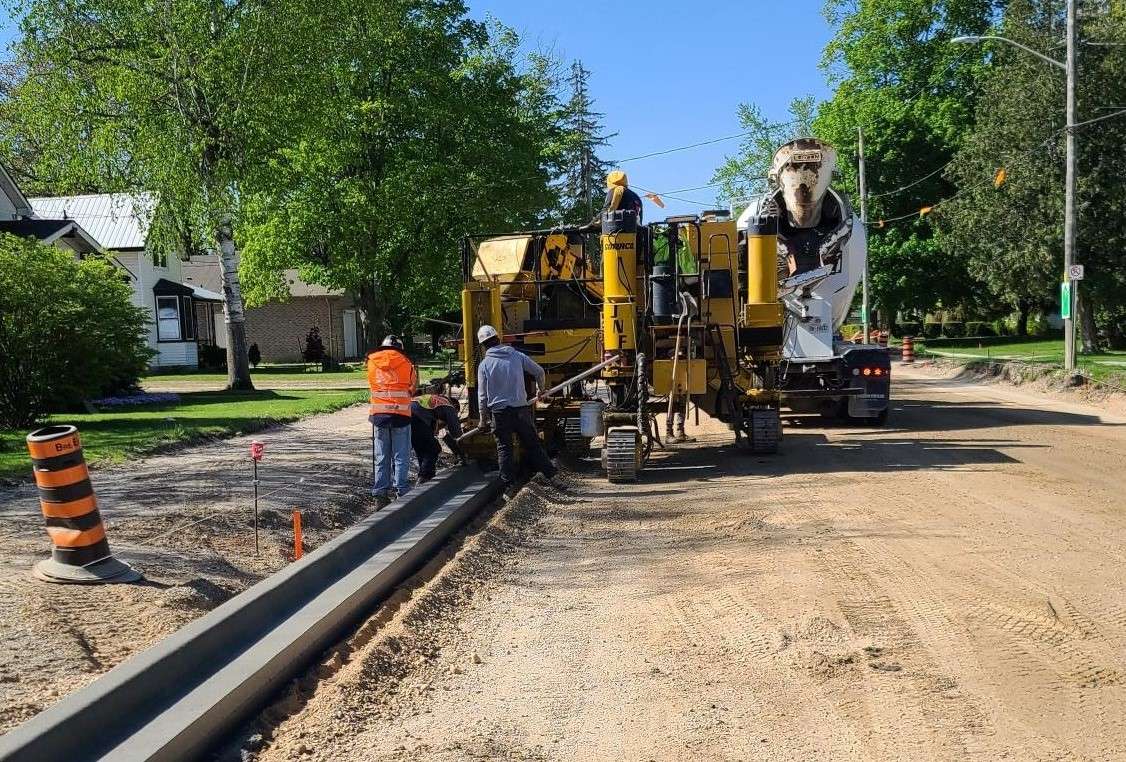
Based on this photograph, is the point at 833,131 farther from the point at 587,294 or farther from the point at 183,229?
the point at 587,294

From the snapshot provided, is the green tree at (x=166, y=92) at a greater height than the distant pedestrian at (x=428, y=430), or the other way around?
the green tree at (x=166, y=92)

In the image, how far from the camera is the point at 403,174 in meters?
33.4

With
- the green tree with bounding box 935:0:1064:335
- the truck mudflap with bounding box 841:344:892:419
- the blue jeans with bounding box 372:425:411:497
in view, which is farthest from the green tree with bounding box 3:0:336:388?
the green tree with bounding box 935:0:1064:335

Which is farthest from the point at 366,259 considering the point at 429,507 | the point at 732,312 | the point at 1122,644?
the point at 1122,644

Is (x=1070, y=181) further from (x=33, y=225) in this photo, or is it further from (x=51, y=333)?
(x=33, y=225)

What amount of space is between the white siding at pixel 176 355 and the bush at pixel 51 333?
24.3m

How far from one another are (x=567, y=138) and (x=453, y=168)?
56.5ft

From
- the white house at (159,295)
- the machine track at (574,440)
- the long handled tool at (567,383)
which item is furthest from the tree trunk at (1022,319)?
the long handled tool at (567,383)

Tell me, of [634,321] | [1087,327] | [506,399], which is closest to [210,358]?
[634,321]

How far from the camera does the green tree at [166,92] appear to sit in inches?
928

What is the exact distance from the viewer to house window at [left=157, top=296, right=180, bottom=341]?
41.2 meters

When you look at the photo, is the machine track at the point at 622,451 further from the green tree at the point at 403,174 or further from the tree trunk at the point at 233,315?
the green tree at the point at 403,174

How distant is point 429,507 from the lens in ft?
33.3

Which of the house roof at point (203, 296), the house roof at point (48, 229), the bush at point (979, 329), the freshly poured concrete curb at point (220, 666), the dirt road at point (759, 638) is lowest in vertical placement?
the dirt road at point (759, 638)
